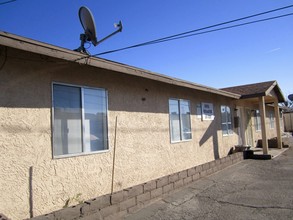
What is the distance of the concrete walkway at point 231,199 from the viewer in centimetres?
561

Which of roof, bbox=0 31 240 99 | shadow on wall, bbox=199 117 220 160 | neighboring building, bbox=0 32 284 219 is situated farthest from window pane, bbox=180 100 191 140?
roof, bbox=0 31 240 99

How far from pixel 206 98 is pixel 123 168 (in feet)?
18.9

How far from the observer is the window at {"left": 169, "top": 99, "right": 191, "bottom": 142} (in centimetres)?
887

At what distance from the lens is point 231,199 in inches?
261

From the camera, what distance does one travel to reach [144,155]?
289 inches

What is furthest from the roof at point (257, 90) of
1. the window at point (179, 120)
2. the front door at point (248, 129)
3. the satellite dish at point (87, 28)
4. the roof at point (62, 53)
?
the satellite dish at point (87, 28)

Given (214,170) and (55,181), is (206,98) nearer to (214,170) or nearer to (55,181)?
(214,170)

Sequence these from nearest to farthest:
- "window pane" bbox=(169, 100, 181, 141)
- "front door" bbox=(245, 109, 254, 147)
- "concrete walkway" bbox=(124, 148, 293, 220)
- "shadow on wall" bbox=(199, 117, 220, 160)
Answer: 1. "concrete walkway" bbox=(124, 148, 293, 220)
2. "window pane" bbox=(169, 100, 181, 141)
3. "shadow on wall" bbox=(199, 117, 220, 160)
4. "front door" bbox=(245, 109, 254, 147)

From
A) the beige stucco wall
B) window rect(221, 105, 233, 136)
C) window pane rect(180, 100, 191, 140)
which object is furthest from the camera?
window rect(221, 105, 233, 136)

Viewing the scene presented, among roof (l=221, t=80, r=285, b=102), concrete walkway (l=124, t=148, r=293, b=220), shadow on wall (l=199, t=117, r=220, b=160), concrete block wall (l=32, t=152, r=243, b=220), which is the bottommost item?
concrete walkway (l=124, t=148, r=293, b=220)

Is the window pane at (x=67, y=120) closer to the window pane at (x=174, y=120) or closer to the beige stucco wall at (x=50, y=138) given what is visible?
the beige stucco wall at (x=50, y=138)

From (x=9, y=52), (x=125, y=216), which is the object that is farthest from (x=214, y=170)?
(x=9, y=52)

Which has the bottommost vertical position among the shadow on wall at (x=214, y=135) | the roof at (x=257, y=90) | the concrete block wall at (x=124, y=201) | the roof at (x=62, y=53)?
the concrete block wall at (x=124, y=201)

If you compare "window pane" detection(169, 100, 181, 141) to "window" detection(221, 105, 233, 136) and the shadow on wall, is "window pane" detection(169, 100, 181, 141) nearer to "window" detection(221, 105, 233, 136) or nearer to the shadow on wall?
the shadow on wall
